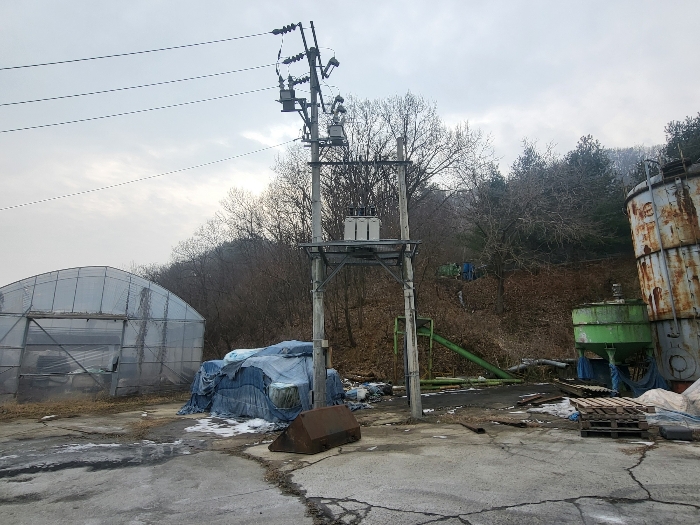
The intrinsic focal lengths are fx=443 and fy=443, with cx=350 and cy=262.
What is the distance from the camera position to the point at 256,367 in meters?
11.9

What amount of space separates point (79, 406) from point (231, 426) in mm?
7085

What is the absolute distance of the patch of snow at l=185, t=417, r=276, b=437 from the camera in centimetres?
1016

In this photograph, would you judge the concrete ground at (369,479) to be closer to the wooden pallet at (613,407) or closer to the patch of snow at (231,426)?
the wooden pallet at (613,407)

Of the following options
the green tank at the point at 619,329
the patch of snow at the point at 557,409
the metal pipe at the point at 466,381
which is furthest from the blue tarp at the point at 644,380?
the metal pipe at the point at 466,381

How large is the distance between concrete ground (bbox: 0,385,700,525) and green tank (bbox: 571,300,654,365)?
4763 millimetres

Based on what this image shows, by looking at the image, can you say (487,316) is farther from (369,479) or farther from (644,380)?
(369,479)

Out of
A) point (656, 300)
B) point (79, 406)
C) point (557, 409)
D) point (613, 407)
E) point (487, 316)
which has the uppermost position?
point (487, 316)

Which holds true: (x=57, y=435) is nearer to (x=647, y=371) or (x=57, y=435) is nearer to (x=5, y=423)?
(x=5, y=423)

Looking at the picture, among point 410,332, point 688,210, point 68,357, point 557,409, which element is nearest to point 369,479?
point 410,332

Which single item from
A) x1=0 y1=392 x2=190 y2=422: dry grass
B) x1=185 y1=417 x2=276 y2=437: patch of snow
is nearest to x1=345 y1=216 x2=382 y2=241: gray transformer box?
x1=185 y1=417 x2=276 y2=437: patch of snow

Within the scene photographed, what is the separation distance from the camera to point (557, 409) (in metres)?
10.7

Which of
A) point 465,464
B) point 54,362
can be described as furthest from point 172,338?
point 465,464

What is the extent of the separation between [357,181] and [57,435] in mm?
19725

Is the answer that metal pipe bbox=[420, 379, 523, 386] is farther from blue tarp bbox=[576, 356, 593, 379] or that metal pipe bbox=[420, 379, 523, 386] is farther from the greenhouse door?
the greenhouse door
